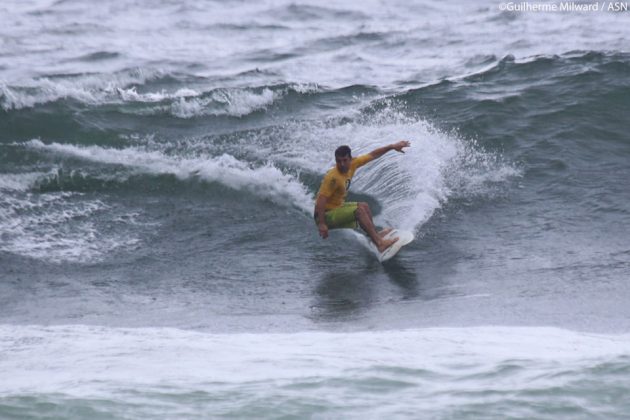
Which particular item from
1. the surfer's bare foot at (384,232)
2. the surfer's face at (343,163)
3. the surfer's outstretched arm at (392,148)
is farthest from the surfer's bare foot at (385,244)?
the surfer's outstretched arm at (392,148)

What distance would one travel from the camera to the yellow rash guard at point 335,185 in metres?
12.9

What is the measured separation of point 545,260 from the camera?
12.1 m

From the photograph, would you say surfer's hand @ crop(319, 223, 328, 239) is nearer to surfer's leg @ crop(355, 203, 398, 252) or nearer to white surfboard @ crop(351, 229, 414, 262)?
surfer's leg @ crop(355, 203, 398, 252)

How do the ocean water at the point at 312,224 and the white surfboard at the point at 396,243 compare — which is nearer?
the ocean water at the point at 312,224

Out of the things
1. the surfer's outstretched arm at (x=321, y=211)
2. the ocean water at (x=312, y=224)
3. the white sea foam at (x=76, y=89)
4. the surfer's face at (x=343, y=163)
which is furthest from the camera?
the white sea foam at (x=76, y=89)

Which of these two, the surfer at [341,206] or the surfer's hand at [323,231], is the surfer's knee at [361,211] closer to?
the surfer at [341,206]

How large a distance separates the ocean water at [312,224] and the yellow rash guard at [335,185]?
2.27 ft

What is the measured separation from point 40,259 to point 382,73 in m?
11.6

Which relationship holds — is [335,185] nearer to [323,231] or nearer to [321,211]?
[321,211]

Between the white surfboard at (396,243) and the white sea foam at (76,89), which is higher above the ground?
the white sea foam at (76,89)

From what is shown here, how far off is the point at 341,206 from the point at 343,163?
62cm

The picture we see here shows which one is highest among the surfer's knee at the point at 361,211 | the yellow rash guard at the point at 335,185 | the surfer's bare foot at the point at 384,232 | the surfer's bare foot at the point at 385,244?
the yellow rash guard at the point at 335,185

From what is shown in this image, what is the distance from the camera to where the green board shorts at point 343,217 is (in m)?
Result: 13.0

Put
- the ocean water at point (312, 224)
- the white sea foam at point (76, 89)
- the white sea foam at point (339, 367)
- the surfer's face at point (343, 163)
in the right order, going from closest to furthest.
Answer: the white sea foam at point (339, 367) < the ocean water at point (312, 224) < the surfer's face at point (343, 163) < the white sea foam at point (76, 89)
